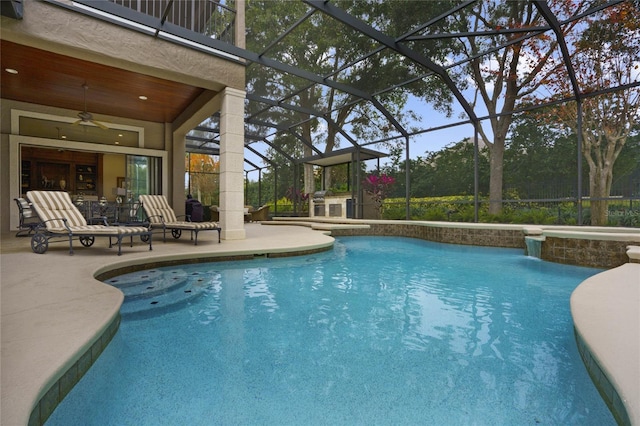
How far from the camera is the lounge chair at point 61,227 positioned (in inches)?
175

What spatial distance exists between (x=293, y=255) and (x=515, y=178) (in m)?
7.12

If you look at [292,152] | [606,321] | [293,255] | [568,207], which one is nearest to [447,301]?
[606,321]

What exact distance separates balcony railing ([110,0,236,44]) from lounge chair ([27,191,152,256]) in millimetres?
3917

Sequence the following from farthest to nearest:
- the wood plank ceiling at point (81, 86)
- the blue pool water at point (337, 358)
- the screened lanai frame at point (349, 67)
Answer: the screened lanai frame at point (349, 67), the wood plank ceiling at point (81, 86), the blue pool water at point (337, 358)

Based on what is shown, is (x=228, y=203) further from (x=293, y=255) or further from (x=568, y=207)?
(x=568, y=207)

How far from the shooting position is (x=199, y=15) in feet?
23.3

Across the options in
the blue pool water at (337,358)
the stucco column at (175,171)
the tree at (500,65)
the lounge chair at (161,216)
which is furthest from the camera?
the stucco column at (175,171)

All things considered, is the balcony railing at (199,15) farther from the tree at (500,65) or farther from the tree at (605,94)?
the tree at (605,94)

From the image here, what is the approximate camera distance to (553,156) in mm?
8492

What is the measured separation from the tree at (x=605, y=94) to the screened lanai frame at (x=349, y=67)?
0.34 m

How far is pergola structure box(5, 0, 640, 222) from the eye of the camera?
20.7 ft

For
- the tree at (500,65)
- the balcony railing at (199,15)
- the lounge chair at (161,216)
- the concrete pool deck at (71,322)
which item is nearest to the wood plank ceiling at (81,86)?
the balcony railing at (199,15)

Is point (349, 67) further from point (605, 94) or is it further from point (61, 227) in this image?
point (61, 227)

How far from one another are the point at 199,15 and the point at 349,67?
4.04m
